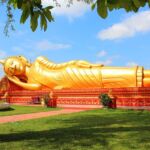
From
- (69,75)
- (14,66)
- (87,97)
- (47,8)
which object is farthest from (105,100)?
(47,8)

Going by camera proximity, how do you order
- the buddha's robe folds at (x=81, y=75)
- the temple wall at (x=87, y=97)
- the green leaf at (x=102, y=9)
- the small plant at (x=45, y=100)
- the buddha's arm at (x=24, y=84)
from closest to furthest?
the green leaf at (x=102, y=9), the temple wall at (x=87, y=97), the small plant at (x=45, y=100), the buddha's robe folds at (x=81, y=75), the buddha's arm at (x=24, y=84)

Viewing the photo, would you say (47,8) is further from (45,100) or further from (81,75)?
(81,75)

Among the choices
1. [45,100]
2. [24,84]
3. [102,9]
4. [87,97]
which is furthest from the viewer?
[24,84]

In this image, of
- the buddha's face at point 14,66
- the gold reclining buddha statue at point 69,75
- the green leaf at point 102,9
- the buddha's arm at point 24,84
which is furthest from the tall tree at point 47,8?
the buddha's face at point 14,66

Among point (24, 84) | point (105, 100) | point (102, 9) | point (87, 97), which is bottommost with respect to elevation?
point (105, 100)

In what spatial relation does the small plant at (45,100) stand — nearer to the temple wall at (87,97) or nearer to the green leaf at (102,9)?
the temple wall at (87,97)

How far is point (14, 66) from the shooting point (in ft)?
77.8

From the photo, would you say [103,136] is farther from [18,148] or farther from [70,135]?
[18,148]

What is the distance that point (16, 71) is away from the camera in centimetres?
2380

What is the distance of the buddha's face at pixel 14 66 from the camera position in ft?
77.8

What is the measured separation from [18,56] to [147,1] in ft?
70.7

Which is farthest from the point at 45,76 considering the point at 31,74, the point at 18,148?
the point at 18,148

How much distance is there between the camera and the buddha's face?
23.7 m

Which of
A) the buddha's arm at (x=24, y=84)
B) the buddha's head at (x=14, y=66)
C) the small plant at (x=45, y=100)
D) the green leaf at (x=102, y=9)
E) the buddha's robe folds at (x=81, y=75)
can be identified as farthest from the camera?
the buddha's head at (x=14, y=66)
